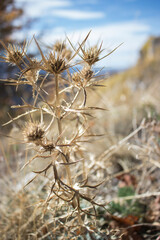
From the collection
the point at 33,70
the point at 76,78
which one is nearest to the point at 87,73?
the point at 76,78

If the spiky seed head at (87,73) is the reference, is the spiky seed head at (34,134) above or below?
below

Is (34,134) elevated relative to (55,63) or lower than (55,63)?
lower

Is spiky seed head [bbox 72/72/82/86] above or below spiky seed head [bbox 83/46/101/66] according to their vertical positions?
below

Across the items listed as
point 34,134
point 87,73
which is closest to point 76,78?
point 87,73

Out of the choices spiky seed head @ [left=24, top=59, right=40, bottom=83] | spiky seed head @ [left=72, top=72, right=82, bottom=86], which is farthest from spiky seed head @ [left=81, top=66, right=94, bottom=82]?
spiky seed head @ [left=24, top=59, right=40, bottom=83]

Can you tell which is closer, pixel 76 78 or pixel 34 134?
pixel 34 134

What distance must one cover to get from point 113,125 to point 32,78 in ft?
7.20

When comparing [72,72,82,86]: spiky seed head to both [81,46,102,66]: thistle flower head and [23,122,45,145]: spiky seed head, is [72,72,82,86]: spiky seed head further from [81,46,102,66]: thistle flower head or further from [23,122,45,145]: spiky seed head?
[23,122,45,145]: spiky seed head

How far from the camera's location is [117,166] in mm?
2154

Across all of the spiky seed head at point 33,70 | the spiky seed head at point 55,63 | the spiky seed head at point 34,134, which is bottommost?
the spiky seed head at point 34,134

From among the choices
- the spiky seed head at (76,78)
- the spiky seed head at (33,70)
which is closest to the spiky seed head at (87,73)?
the spiky seed head at (76,78)

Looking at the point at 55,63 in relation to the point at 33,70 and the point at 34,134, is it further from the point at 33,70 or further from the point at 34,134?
the point at 34,134

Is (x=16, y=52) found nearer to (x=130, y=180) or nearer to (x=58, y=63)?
(x=58, y=63)

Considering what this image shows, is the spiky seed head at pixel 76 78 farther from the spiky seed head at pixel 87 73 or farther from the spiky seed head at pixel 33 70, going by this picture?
the spiky seed head at pixel 33 70
